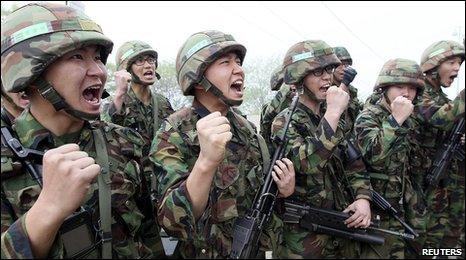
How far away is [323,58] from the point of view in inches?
141

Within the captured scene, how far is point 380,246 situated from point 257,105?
276 cm

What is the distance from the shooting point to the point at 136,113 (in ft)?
15.9

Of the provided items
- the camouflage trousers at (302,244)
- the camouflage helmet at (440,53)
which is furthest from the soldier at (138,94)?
the camouflage helmet at (440,53)

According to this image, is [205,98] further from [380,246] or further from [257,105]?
[257,105]

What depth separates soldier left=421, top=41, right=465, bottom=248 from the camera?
5004mm

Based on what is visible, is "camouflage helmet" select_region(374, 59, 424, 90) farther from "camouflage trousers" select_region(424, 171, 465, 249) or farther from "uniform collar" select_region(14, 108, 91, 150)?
"uniform collar" select_region(14, 108, 91, 150)

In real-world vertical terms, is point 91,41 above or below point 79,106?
above

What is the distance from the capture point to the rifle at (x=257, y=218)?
7.68 ft

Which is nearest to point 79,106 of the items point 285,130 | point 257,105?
point 285,130

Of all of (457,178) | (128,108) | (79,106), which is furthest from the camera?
(457,178)

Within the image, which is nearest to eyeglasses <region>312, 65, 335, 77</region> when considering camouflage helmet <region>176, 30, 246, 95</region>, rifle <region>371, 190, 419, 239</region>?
camouflage helmet <region>176, 30, 246, 95</region>

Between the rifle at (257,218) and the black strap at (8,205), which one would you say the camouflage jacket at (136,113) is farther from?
the black strap at (8,205)

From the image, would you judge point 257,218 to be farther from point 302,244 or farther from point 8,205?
point 8,205

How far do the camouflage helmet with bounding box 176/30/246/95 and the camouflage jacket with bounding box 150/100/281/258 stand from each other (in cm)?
19
